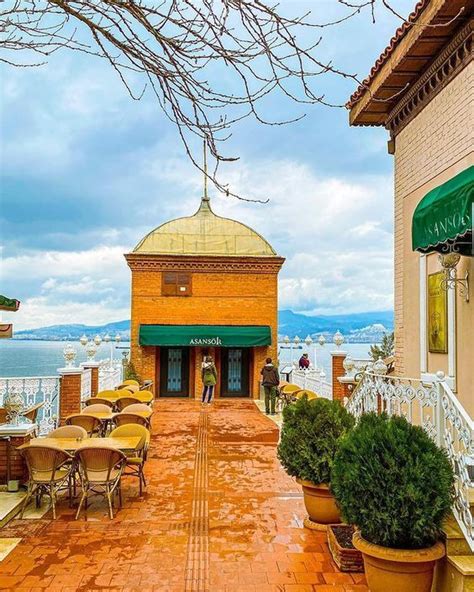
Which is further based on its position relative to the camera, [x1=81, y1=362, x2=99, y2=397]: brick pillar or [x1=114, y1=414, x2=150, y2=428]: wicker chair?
[x1=81, y1=362, x2=99, y2=397]: brick pillar

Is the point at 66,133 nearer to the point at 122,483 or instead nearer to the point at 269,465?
the point at 122,483

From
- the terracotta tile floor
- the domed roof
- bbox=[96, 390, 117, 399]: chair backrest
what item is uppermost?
the domed roof

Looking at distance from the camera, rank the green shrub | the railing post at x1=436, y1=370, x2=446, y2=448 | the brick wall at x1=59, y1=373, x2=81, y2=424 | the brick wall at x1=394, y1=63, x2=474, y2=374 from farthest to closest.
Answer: the green shrub
the brick wall at x1=59, y1=373, x2=81, y2=424
the brick wall at x1=394, y1=63, x2=474, y2=374
the railing post at x1=436, y1=370, x2=446, y2=448

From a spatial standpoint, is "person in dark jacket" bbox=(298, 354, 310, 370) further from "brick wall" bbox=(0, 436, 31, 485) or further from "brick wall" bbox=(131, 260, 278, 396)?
"brick wall" bbox=(0, 436, 31, 485)

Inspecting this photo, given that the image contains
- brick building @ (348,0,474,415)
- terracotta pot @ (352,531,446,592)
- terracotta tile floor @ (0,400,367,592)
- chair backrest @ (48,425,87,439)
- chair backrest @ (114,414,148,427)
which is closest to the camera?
terracotta pot @ (352,531,446,592)

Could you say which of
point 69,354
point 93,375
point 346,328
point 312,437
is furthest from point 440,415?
point 346,328

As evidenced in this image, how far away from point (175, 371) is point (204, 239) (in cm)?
516

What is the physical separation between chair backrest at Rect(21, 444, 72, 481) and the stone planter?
117 inches

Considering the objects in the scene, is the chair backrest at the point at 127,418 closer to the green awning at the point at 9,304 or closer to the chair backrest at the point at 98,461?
the chair backrest at the point at 98,461

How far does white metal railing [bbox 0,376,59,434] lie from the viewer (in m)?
11.4

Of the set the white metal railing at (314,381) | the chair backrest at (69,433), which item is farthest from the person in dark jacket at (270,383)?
the chair backrest at (69,433)

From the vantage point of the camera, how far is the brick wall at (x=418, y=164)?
613 cm

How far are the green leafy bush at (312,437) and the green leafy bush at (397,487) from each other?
4.91 feet

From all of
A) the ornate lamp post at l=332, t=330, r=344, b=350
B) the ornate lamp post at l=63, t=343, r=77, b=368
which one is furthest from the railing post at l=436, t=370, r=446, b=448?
the ornate lamp post at l=332, t=330, r=344, b=350
